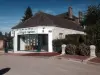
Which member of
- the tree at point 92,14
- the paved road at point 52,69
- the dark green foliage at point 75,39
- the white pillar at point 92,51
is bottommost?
the paved road at point 52,69

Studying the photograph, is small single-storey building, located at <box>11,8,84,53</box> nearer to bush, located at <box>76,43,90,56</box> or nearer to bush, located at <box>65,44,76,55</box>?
bush, located at <box>65,44,76,55</box>

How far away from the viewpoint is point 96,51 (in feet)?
64.5

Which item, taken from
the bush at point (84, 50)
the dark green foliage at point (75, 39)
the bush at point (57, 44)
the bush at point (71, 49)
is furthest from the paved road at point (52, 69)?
the bush at point (57, 44)

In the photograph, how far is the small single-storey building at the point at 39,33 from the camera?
86.7ft

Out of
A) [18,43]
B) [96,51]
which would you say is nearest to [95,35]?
[96,51]

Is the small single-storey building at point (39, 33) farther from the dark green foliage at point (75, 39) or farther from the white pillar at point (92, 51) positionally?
the white pillar at point (92, 51)

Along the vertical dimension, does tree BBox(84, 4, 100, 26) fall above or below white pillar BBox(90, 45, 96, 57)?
above

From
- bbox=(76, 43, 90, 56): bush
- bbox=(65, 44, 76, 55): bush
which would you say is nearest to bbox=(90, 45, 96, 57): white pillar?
bbox=(76, 43, 90, 56): bush

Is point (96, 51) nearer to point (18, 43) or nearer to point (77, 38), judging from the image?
point (77, 38)

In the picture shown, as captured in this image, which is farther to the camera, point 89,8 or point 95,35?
point 89,8

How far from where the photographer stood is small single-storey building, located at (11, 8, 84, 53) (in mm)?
26422

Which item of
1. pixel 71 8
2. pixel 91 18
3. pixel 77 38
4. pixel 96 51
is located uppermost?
pixel 71 8

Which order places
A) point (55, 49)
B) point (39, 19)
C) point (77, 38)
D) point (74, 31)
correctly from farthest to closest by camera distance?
1. point (74, 31)
2. point (39, 19)
3. point (55, 49)
4. point (77, 38)

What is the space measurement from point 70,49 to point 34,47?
10500mm
